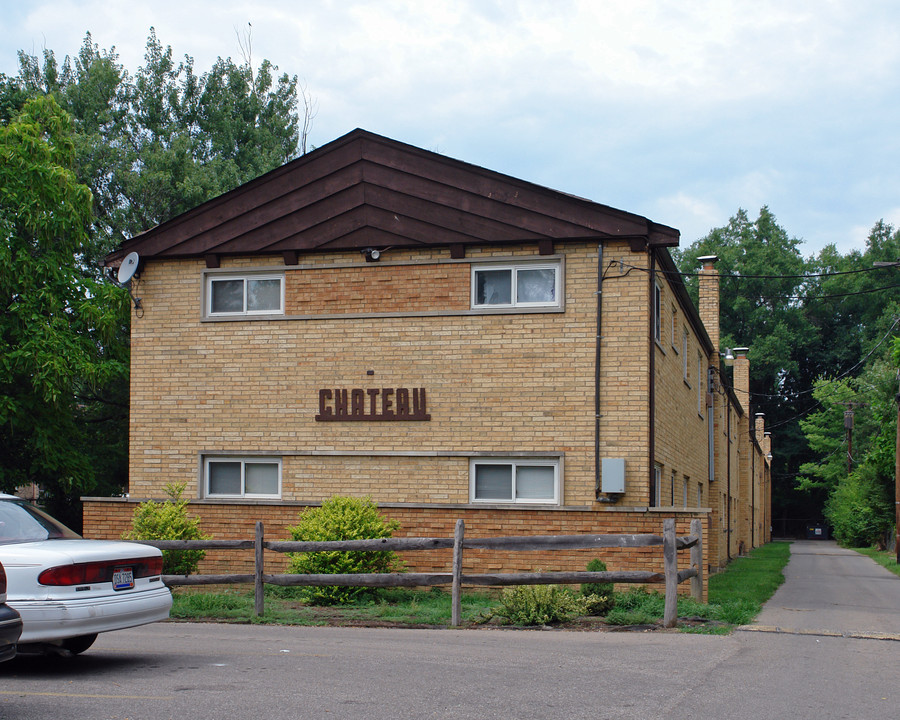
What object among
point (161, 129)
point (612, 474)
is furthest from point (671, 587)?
point (161, 129)

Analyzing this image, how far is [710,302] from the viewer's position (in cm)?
3206

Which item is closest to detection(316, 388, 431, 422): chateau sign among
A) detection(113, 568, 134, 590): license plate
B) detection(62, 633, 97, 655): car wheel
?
detection(62, 633, 97, 655): car wheel

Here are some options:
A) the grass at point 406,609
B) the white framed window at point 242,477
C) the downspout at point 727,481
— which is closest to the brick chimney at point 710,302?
the downspout at point 727,481

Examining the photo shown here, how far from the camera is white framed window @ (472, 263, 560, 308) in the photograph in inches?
672

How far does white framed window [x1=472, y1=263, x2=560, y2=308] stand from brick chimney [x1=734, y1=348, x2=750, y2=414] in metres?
26.3

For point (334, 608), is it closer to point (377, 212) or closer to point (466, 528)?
point (466, 528)

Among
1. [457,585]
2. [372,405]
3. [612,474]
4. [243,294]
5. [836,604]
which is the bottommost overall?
[836,604]

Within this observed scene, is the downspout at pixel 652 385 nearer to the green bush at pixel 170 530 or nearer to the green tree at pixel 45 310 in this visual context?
the green bush at pixel 170 530

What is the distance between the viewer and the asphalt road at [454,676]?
7.23 meters

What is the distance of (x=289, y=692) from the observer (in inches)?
305

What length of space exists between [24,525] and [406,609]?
5749 millimetres

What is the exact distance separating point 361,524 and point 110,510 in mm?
4718

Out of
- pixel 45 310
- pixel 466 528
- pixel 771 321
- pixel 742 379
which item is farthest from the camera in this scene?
pixel 771 321

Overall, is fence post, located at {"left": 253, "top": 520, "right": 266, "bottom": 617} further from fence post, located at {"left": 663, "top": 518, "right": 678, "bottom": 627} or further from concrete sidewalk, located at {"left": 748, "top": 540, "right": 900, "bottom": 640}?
concrete sidewalk, located at {"left": 748, "top": 540, "right": 900, "bottom": 640}
